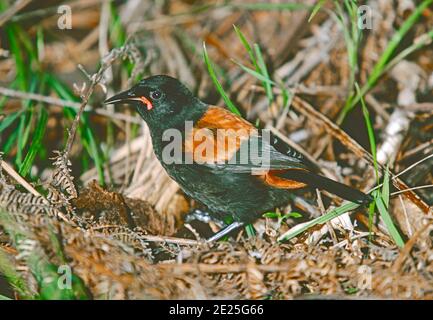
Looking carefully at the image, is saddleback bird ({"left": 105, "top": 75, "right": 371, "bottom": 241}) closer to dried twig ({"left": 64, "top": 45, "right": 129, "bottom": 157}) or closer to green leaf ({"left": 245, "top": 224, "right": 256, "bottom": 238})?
green leaf ({"left": 245, "top": 224, "right": 256, "bottom": 238})

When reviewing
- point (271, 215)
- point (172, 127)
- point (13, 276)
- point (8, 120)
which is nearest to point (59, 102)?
point (8, 120)

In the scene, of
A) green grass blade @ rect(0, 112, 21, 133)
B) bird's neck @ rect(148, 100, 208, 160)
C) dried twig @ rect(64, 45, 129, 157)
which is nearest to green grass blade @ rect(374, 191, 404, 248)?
bird's neck @ rect(148, 100, 208, 160)

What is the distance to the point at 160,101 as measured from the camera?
12.9 ft

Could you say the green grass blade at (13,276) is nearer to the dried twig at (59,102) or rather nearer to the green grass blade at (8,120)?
the green grass blade at (8,120)

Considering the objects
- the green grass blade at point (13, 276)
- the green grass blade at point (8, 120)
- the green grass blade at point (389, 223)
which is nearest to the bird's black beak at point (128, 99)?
the green grass blade at point (8, 120)

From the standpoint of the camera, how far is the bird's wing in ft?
12.0

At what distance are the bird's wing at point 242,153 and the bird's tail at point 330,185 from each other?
1.6 inches

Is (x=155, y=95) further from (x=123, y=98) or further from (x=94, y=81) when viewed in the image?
(x=94, y=81)

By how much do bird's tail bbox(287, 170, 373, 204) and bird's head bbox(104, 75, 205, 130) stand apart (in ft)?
2.98

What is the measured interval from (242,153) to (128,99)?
0.96 meters

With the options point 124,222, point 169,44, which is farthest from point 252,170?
point 169,44

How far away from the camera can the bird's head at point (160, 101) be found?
12.7 feet

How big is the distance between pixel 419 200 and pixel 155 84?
6.63 ft

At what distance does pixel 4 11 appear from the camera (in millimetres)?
5031
